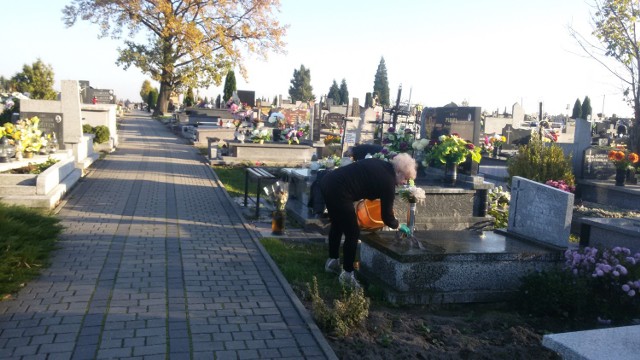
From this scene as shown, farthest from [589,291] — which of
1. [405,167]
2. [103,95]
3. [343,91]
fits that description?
[343,91]

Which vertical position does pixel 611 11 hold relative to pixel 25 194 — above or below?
above

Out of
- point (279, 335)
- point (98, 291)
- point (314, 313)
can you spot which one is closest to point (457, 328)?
point (314, 313)

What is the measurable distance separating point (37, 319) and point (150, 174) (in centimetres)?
1008

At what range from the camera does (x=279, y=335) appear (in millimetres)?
4309

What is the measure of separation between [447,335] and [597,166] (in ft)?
32.2

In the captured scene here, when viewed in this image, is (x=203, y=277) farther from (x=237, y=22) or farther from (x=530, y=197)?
(x=237, y=22)

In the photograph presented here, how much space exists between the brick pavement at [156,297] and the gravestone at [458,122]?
4393mm

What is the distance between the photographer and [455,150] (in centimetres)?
930

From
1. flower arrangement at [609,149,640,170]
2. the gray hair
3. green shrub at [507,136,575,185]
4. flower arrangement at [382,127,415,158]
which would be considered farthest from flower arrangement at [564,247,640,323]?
flower arrangement at [609,149,640,170]

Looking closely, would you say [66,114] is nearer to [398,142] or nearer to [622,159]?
[398,142]

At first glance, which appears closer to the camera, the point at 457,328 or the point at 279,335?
the point at 279,335

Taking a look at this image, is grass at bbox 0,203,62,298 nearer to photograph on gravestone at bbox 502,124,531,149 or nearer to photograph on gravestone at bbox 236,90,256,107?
photograph on gravestone at bbox 502,124,531,149

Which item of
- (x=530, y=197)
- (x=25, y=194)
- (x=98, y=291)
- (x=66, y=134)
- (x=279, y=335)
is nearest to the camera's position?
(x=279, y=335)

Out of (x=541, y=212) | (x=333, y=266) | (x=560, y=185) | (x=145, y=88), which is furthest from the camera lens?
(x=145, y=88)
